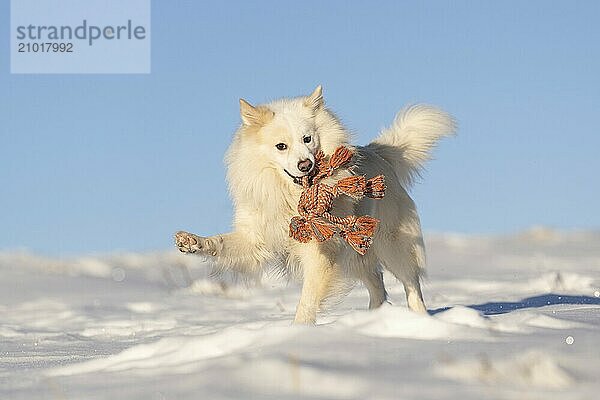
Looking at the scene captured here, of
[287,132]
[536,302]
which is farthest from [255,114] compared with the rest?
[536,302]

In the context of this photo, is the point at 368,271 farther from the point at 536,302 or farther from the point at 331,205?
the point at 536,302

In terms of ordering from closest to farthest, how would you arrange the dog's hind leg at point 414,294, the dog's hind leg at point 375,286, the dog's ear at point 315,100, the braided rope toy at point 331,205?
1. the braided rope toy at point 331,205
2. the dog's ear at point 315,100
3. the dog's hind leg at point 414,294
4. the dog's hind leg at point 375,286

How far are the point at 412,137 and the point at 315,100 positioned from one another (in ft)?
4.07

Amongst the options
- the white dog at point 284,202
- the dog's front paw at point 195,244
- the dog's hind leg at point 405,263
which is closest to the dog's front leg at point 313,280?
the white dog at point 284,202

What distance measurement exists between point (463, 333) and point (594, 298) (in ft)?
15.5

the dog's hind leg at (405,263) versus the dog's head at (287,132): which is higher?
the dog's head at (287,132)

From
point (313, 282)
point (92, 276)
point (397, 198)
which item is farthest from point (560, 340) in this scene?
point (92, 276)

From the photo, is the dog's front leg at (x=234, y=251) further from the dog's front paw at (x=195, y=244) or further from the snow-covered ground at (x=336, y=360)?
the snow-covered ground at (x=336, y=360)

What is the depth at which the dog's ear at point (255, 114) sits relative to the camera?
556cm

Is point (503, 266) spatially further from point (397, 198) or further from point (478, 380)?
point (478, 380)

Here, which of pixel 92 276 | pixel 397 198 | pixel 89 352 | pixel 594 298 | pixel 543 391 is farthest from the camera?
pixel 92 276

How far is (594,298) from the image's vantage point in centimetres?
752

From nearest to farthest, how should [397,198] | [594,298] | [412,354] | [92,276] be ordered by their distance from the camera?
[412,354], [397,198], [594,298], [92,276]

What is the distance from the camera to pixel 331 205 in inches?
208
